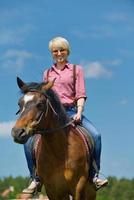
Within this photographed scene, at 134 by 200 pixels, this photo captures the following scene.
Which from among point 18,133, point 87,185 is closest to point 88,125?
point 87,185

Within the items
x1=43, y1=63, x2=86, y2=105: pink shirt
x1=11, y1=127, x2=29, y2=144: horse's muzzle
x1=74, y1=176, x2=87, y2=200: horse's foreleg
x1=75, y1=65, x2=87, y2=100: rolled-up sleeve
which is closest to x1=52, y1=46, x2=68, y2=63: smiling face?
x1=43, y1=63, x2=86, y2=105: pink shirt

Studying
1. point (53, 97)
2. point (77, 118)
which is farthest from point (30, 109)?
point (77, 118)

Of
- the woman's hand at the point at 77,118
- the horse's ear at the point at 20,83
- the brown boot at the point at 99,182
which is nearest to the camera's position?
the horse's ear at the point at 20,83

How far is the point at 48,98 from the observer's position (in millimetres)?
12828

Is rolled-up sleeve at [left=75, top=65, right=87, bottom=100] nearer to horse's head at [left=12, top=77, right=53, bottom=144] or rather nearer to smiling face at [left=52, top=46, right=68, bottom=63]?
smiling face at [left=52, top=46, right=68, bottom=63]

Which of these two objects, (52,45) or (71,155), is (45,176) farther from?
(52,45)

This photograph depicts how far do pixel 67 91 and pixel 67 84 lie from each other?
0.14 m

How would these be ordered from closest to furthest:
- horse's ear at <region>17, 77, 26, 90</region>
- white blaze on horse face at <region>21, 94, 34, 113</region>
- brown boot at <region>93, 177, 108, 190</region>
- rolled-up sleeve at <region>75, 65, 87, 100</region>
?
white blaze on horse face at <region>21, 94, 34, 113</region>
horse's ear at <region>17, 77, 26, 90</region>
brown boot at <region>93, 177, 108, 190</region>
rolled-up sleeve at <region>75, 65, 87, 100</region>

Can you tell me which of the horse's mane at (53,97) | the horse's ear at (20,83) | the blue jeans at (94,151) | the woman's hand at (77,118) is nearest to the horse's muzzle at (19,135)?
the horse's mane at (53,97)

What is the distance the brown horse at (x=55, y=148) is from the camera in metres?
12.7

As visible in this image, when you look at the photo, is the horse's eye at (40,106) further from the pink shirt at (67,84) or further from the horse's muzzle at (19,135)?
the pink shirt at (67,84)

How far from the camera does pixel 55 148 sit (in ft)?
43.0

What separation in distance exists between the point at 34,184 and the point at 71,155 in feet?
3.66

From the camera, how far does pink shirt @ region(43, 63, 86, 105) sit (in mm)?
13688
